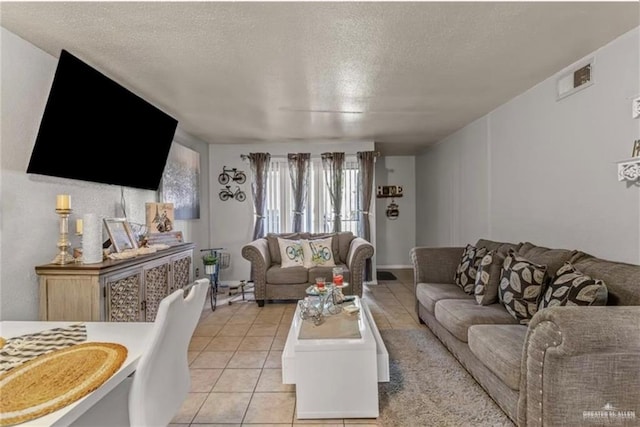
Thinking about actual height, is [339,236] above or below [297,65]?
below

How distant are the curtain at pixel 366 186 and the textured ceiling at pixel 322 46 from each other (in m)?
1.81

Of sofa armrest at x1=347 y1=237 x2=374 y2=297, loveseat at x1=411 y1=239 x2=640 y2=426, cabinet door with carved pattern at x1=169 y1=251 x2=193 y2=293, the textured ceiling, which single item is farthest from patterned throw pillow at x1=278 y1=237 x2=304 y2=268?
loveseat at x1=411 y1=239 x2=640 y2=426

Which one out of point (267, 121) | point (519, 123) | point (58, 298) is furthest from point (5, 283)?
point (519, 123)

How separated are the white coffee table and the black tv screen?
2.02 meters

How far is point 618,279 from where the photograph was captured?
1.86 metres

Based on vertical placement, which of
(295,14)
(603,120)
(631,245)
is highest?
(295,14)

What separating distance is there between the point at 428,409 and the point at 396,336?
45.5 inches

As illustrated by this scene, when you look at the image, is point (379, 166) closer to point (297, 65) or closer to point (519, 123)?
point (519, 123)

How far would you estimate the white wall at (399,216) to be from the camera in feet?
23.4

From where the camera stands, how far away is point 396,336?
3.19m

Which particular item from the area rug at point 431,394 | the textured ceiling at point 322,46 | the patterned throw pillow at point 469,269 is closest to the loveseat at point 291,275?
the patterned throw pillow at point 469,269

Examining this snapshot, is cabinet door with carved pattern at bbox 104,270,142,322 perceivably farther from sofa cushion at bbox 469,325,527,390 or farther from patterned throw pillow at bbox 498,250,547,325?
patterned throw pillow at bbox 498,250,547,325

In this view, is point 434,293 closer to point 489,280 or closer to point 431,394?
point 489,280

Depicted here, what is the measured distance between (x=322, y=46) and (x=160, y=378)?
209cm
